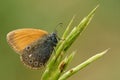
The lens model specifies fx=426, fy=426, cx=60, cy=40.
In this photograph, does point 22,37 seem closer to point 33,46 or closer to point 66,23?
point 33,46

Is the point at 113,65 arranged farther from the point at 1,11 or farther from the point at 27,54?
the point at 27,54

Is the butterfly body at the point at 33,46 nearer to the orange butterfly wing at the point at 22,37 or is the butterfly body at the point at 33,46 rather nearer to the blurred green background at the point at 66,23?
the orange butterfly wing at the point at 22,37

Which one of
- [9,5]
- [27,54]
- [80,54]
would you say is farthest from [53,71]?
[80,54]

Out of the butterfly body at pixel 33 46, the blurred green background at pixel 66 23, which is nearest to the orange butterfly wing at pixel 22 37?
the butterfly body at pixel 33 46

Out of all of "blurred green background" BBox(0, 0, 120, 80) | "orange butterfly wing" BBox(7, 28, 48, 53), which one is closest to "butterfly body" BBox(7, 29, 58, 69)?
"orange butterfly wing" BBox(7, 28, 48, 53)

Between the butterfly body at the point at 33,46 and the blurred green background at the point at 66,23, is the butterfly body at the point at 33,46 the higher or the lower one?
the higher one

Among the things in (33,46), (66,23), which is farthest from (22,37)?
(66,23)
